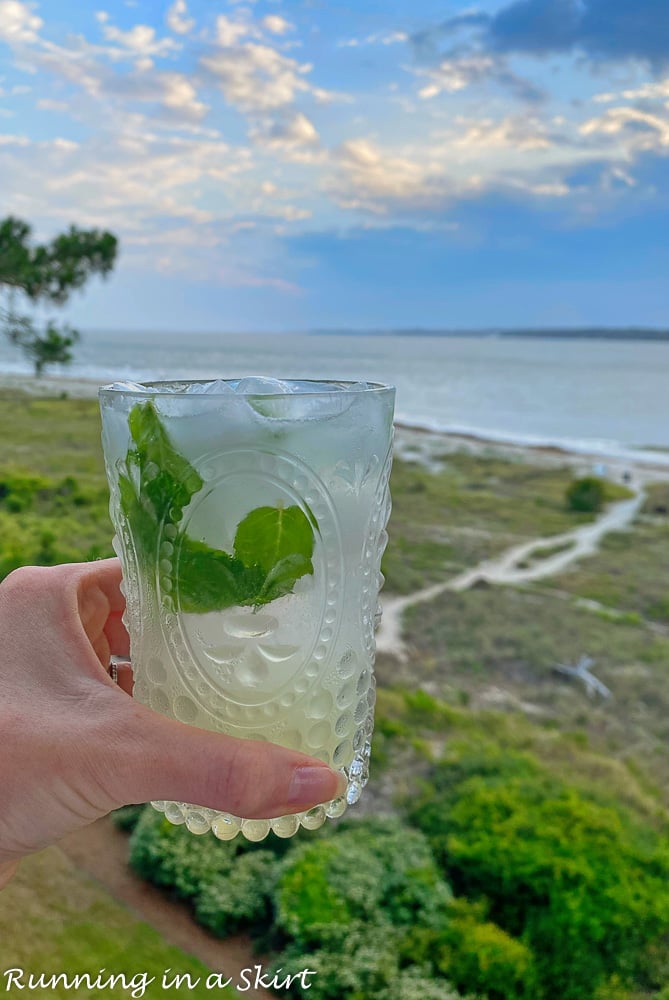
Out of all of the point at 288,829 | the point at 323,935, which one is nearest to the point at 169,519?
the point at 288,829

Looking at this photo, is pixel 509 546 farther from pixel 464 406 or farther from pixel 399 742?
pixel 464 406

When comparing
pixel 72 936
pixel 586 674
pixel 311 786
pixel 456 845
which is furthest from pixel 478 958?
pixel 586 674

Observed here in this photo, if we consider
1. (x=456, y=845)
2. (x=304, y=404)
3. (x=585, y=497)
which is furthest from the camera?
(x=585, y=497)

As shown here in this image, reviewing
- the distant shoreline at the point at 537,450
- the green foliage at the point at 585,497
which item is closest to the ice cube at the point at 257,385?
the green foliage at the point at 585,497

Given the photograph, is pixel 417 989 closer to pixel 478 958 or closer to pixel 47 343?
pixel 478 958

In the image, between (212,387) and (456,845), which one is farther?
(456,845)
